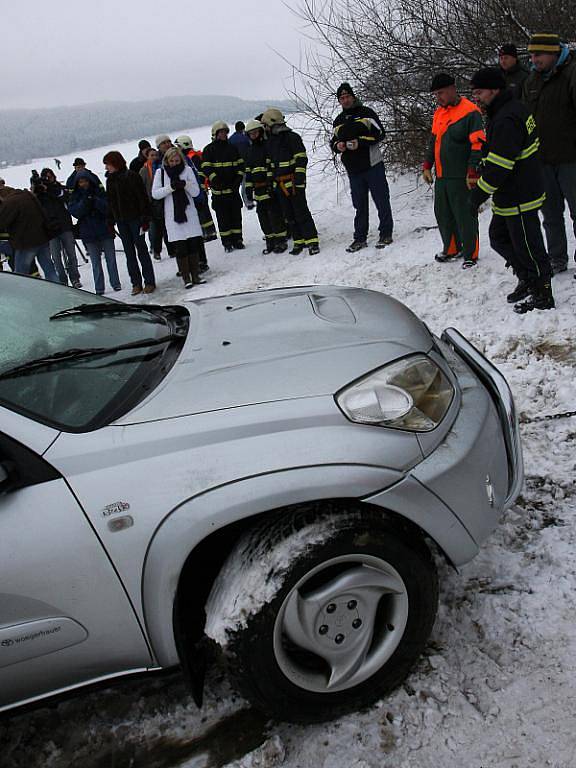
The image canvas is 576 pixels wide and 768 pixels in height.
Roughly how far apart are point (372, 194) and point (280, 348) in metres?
6.14

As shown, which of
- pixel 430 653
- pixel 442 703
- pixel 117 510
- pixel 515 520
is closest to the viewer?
pixel 117 510

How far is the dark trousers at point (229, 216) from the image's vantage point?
9914 millimetres

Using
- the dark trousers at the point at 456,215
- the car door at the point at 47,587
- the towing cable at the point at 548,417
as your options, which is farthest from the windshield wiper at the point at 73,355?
the dark trousers at the point at 456,215

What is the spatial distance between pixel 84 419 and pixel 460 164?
557 cm

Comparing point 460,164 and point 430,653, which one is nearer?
point 430,653

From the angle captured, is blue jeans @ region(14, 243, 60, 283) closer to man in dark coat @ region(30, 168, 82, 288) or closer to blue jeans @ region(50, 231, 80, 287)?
man in dark coat @ region(30, 168, 82, 288)

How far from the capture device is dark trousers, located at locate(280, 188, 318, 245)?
28.6 ft

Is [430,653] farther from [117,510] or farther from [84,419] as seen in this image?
[84,419]

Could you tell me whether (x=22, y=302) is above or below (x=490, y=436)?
above

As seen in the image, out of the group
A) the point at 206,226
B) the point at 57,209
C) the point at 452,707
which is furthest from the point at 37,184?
the point at 452,707

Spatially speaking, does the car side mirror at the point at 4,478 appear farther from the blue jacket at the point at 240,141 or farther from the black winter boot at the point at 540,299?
the blue jacket at the point at 240,141

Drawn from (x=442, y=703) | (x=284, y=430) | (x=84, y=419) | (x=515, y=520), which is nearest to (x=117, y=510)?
(x=84, y=419)

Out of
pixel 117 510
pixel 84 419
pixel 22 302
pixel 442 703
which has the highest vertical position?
pixel 22 302

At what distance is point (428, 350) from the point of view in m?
2.54
